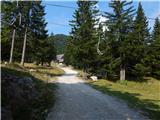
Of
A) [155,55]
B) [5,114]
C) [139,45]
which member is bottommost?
[5,114]

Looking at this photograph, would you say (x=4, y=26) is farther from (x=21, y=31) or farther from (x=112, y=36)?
(x=112, y=36)

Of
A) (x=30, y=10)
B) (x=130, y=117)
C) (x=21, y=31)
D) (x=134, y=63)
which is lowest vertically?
(x=130, y=117)

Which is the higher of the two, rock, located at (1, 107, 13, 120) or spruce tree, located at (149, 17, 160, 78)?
spruce tree, located at (149, 17, 160, 78)

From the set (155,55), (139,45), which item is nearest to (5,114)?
(139,45)

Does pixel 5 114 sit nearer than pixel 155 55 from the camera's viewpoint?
Yes

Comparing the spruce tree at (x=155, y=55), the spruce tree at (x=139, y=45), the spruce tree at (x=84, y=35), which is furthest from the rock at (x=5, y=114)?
the spruce tree at (x=155, y=55)

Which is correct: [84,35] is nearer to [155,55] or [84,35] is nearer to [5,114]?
[155,55]

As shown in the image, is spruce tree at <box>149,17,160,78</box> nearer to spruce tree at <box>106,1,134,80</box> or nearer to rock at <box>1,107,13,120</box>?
spruce tree at <box>106,1,134,80</box>

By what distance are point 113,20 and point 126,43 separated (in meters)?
4.04

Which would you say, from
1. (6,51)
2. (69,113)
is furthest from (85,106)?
(6,51)

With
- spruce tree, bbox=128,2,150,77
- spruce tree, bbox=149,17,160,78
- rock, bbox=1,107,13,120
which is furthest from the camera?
spruce tree, bbox=149,17,160,78

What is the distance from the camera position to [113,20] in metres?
52.7

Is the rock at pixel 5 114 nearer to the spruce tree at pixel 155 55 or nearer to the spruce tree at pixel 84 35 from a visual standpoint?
the spruce tree at pixel 84 35

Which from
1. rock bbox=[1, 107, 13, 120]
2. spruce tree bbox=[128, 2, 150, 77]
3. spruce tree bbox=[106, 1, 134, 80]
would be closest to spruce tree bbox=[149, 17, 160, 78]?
spruce tree bbox=[128, 2, 150, 77]
